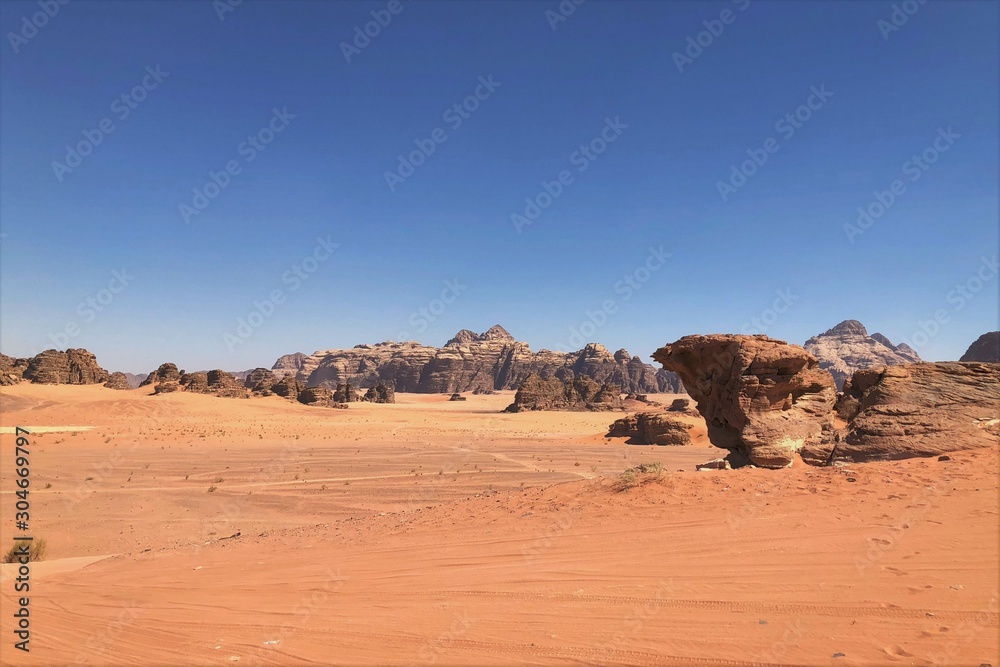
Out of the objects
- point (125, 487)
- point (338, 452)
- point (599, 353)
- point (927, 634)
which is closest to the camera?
point (927, 634)

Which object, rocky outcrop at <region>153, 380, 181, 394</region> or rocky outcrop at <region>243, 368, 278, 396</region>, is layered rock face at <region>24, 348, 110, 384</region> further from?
rocky outcrop at <region>243, 368, 278, 396</region>

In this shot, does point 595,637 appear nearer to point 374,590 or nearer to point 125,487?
point 374,590

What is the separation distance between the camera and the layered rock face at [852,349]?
122562 mm

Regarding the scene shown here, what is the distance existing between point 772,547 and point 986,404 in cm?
793

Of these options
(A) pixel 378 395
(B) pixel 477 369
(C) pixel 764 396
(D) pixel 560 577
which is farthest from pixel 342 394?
(D) pixel 560 577

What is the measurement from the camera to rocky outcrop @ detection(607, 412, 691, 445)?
2902cm

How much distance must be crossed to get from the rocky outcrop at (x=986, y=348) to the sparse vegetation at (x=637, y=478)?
239 ft

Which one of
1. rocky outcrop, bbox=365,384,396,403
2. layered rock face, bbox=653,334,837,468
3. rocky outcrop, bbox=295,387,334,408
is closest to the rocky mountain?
rocky outcrop, bbox=365,384,396,403

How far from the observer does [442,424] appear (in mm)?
44781

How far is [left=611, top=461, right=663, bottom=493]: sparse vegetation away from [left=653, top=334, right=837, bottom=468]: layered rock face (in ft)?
10.3

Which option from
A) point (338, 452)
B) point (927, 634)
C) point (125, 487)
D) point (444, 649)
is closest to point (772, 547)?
point (927, 634)

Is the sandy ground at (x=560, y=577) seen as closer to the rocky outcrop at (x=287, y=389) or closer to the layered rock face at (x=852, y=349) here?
the rocky outcrop at (x=287, y=389)

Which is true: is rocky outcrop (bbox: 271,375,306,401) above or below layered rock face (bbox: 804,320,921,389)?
below

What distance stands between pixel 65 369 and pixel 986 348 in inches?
3970
